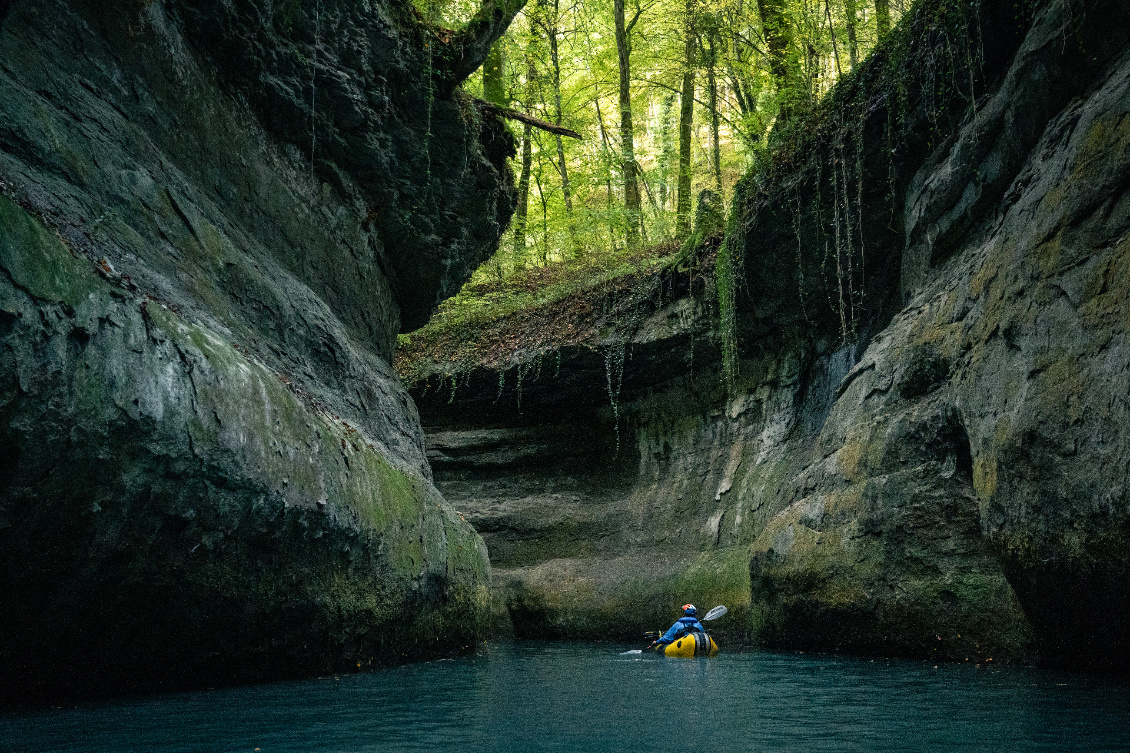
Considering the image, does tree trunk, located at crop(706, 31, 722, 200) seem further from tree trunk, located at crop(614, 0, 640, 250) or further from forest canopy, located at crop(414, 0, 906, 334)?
tree trunk, located at crop(614, 0, 640, 250)

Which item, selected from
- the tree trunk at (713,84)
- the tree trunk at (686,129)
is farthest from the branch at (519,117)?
the tree trunk at (713,84)

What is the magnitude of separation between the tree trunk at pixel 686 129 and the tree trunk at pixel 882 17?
5048mm

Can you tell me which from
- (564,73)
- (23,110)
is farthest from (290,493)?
(564,73)

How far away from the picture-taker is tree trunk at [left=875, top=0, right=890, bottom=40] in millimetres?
10859

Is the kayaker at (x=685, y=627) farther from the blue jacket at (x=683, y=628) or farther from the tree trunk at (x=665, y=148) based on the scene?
the tree trunk at (x=665, y=148)

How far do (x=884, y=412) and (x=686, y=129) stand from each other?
1194 centimetres

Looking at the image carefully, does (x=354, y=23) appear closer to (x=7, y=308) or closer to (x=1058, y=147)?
(x=7, y=308)

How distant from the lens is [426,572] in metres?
8.52

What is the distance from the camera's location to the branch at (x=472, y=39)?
10.2 m

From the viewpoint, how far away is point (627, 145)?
17.6 meters

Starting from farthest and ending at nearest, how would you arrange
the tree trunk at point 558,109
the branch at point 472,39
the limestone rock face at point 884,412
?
the tree trunk at point 558,109 → the branch at point 472,39 → the limestone rock face at point 884,412

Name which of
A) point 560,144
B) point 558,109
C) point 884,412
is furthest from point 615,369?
point 558,109

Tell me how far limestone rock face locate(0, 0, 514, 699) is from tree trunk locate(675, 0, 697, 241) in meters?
6.13

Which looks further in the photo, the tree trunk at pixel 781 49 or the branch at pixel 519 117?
the tree trunk at pixel 781 49
